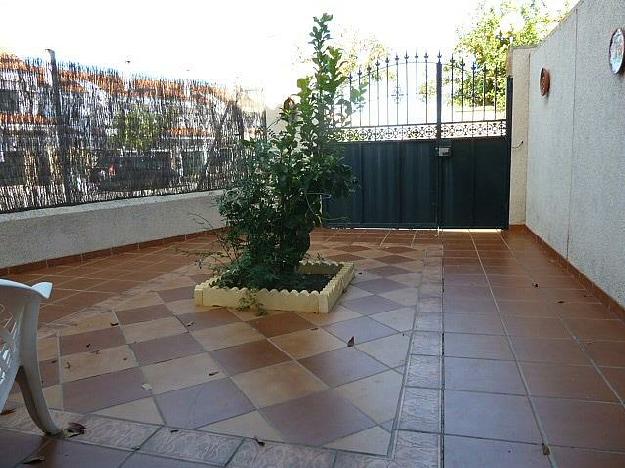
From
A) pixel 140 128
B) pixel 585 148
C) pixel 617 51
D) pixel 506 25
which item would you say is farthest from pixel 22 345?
pixel 506 25

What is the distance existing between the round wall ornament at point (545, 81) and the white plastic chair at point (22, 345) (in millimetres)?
5136

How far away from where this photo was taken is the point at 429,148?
260 inches

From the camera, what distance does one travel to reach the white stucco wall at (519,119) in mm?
6258

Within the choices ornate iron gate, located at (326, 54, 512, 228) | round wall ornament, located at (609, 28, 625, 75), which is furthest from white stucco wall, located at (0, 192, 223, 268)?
round wall ornament, located at (609, 28, 625, 75)

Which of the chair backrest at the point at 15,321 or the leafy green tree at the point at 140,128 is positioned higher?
the leafy green tree at the point at 140,128

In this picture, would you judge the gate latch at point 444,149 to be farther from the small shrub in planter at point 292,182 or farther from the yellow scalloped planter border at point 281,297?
the yellow scalloped planter border at point 281,297

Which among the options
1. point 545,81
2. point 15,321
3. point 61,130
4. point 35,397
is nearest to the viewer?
point 15,321

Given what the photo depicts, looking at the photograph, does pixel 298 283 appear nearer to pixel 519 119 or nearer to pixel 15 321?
pixel 15 321

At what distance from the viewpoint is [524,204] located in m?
6.45

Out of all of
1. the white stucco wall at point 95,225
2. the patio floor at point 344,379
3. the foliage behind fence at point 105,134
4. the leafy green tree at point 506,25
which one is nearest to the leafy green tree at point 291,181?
the patio floor at point 344,379

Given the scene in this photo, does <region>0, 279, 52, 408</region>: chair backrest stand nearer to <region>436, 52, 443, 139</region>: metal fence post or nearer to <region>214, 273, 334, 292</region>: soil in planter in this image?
<region>214, 273, 334, 292</region>: soil in planter

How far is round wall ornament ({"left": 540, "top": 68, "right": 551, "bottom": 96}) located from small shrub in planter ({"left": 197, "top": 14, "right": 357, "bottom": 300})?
110 inches

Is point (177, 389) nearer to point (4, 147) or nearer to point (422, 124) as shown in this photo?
point (4, 147)

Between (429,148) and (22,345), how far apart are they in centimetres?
581
